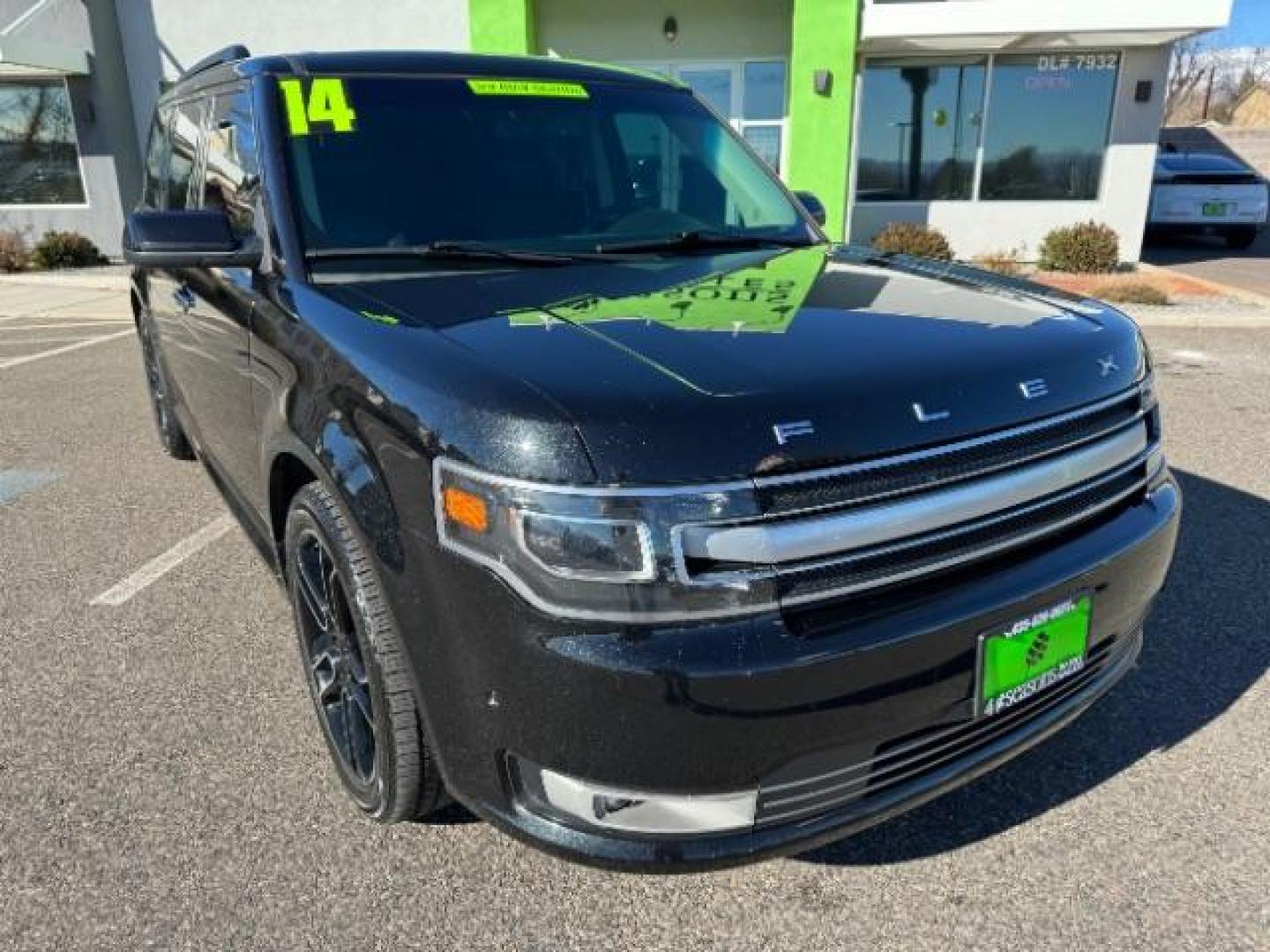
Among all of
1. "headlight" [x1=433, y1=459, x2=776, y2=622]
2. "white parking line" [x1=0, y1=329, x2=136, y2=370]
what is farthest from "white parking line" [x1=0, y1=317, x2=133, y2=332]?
Answer: "headlight" [x1=433, y1=459, x2=776, y2=622]

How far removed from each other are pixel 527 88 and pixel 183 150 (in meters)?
1.81

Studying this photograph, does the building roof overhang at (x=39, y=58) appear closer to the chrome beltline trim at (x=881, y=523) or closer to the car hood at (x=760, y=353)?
the car hood at (x=760, y=353)

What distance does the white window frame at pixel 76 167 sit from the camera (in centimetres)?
1541

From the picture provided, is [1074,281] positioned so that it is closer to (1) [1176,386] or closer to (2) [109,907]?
(1) [1176,386]

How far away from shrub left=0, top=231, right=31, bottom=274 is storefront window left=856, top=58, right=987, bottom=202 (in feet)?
42.2

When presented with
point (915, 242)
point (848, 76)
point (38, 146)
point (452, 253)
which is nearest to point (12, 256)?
point (38, 146)

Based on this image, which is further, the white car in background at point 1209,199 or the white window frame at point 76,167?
Result: the white car in background at point 1209,199

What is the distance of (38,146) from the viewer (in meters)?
15.9

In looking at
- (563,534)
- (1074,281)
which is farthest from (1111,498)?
(1074,281)

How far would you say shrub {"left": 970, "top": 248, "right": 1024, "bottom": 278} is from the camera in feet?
43.6

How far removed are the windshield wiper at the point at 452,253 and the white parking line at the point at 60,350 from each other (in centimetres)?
726

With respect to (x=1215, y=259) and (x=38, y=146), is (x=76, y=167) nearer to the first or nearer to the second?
(x=38, y=146)

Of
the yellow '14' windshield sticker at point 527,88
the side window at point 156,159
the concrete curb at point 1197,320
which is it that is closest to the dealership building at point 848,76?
the concrete curb at point 1197,320

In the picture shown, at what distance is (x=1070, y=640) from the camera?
2.15 meters
